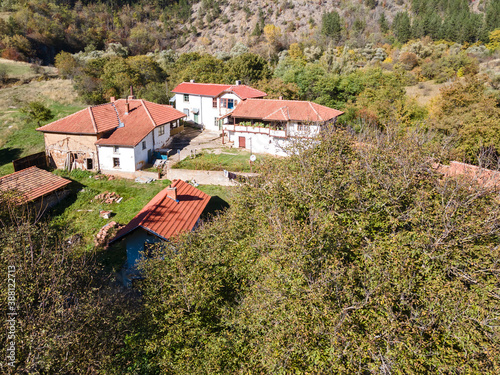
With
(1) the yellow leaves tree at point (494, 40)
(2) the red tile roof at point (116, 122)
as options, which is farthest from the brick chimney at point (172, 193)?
(1) the yellow leaves tree at point (494, 40)

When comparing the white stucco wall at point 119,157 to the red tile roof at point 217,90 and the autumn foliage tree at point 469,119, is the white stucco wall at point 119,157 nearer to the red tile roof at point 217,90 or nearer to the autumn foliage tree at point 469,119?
the red tile roof at point 217,90

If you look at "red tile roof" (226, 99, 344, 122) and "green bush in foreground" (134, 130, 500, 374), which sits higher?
"red tile roof" (226, 99, 344, 122)

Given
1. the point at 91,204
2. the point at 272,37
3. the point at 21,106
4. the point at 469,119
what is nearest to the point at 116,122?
the point at 91,204

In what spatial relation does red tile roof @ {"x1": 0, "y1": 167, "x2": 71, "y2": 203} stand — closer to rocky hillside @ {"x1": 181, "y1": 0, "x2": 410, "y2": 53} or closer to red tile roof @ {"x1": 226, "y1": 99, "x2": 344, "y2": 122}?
red tile roof @ {"x1": 226, "y1": 99, "x2": 344, "y2": 122}

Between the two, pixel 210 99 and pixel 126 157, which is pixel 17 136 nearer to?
pixel 126 157

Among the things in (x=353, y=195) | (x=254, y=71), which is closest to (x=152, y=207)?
(x=353, y=195)

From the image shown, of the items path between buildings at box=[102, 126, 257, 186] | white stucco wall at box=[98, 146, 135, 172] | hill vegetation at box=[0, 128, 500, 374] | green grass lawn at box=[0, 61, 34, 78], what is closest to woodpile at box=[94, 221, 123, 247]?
path between buildings at box=[102, 126, 257, 186]
